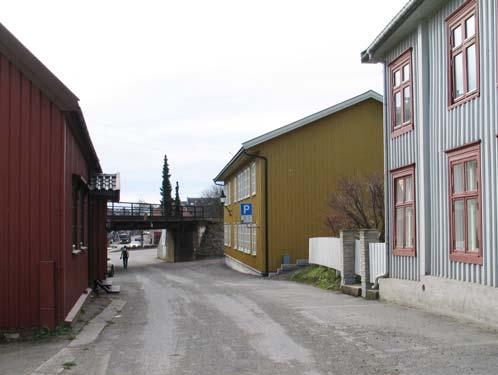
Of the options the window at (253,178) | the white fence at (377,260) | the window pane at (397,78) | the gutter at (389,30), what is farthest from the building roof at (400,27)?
the window at (253,178)

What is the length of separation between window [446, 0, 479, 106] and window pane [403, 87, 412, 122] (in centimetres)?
216

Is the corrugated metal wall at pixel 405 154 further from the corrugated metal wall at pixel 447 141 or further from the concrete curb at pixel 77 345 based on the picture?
the concrete curb at pixel 77 345

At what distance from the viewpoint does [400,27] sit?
44.2 ft

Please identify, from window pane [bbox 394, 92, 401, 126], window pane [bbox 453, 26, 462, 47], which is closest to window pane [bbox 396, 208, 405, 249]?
window pane [bbox 394, 92, 401, 126]

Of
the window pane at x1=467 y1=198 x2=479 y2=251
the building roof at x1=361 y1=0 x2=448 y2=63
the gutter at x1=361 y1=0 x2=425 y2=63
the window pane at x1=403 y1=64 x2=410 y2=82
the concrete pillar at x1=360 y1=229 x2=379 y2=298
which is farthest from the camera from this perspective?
the concrete pillar at x1=360 y1=229 x2=379 y2=298

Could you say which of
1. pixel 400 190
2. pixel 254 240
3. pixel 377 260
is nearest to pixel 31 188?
pixel 400 190

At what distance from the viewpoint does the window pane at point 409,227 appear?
45.2 ft

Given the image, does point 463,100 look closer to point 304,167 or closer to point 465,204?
point 465,204

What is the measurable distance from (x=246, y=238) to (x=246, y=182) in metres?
3.05

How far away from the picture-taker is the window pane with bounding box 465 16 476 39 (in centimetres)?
1070

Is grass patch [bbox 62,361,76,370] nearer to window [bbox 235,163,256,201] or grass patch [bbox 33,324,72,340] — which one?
grass patch [bbox 33,324,72,340]

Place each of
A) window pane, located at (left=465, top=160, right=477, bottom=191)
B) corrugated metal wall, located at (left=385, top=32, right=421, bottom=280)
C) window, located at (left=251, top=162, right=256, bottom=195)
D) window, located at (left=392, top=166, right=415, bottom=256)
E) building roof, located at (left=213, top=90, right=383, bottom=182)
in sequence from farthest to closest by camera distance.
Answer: window, located at (left=251, top=162, right=256, bottom=195) < building roof, located at (left=213, top=90, right=383, bottom=182) < window, located at (left=392, top=166, right=415, bottom=256) < corrugated metal wall, located at (left=385, top=32, right=421, bottom=280) < window pane, located at (left=465, top=160, right=477, bottom=191)

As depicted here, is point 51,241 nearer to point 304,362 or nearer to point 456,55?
point 304,362

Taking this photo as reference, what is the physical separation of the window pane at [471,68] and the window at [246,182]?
1950cm
